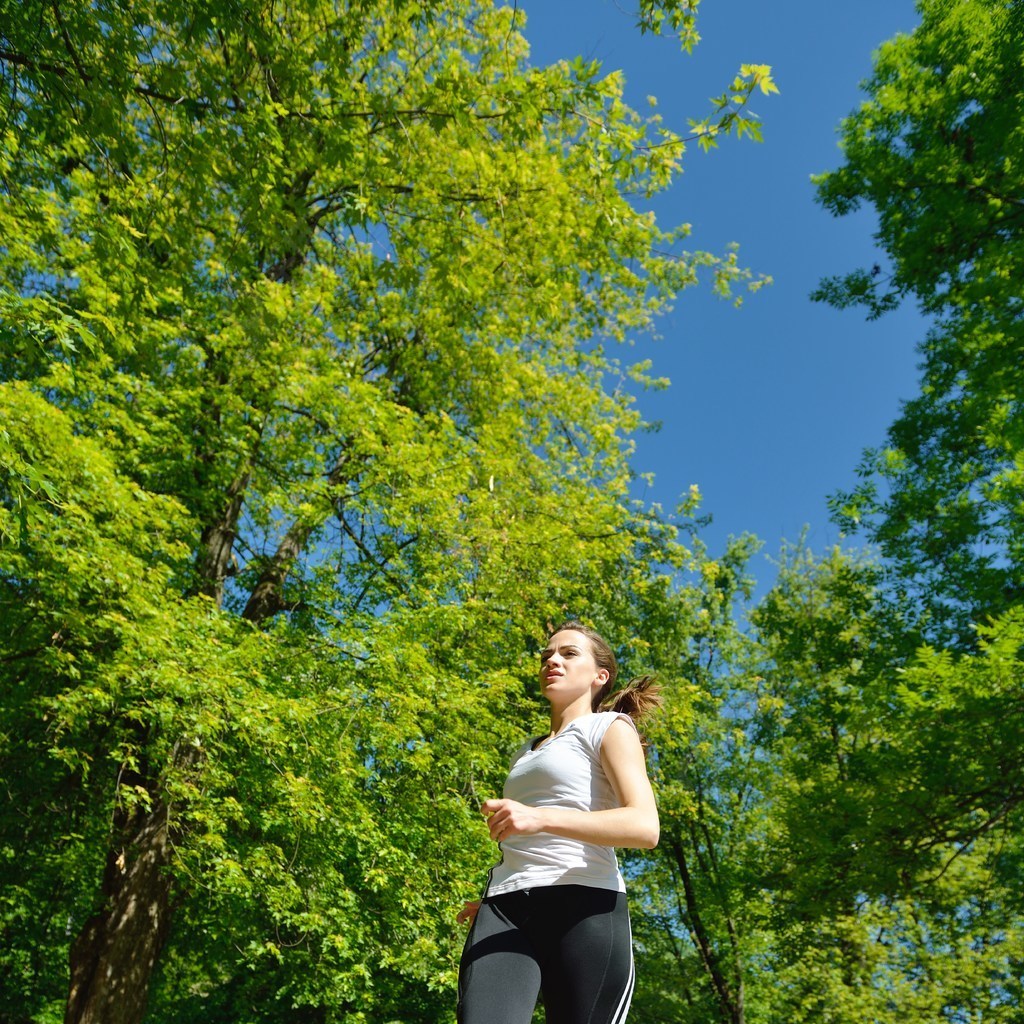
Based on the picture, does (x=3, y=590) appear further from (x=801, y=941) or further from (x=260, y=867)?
(x=801, y=941)

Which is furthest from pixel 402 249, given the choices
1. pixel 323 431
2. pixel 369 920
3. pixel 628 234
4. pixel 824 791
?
pixel 824 791

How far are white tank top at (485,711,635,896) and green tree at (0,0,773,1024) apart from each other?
282 cm

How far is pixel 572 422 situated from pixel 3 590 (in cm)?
870

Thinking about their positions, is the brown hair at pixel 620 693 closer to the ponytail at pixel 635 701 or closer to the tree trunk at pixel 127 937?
the ponytail at pixel 635 701

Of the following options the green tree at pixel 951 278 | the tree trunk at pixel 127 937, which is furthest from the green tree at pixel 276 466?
the green tree at pixel 951 278

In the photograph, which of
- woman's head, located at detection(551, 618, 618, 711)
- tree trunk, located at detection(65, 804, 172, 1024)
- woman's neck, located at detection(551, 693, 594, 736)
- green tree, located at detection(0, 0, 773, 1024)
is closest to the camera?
woman's neck, located at detection(551, 693, 594, 736)

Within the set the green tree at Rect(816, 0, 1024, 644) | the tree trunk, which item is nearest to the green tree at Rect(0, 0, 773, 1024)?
the tree trunk

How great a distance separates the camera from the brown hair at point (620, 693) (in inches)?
93.7

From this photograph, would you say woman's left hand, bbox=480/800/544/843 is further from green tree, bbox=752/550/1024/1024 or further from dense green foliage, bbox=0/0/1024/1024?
green tree, bbox=752/550/1024/1024

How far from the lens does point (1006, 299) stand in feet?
28.1

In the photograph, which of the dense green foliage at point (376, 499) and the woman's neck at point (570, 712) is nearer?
the woman's neck at point (570, 712)

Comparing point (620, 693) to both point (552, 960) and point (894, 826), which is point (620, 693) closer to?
point (552, 960)

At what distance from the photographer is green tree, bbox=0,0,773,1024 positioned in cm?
476

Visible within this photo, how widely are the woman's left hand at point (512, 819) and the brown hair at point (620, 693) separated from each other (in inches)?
24.7
